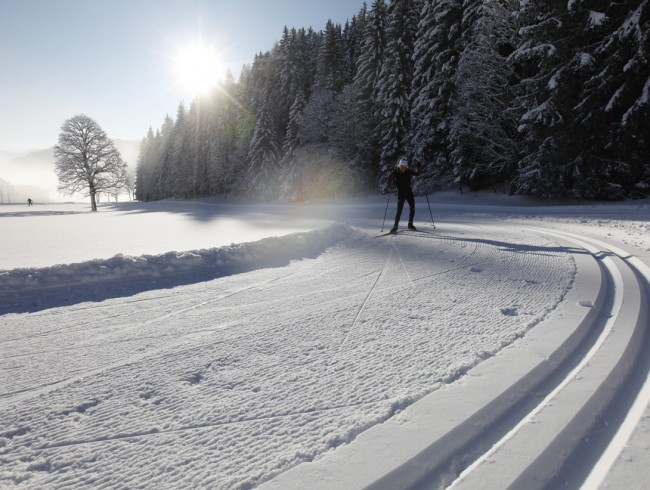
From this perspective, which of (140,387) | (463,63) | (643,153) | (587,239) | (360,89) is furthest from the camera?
(360,89)

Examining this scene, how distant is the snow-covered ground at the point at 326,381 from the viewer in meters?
1.37

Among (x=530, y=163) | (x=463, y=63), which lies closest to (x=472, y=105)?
(x=463, y=63)

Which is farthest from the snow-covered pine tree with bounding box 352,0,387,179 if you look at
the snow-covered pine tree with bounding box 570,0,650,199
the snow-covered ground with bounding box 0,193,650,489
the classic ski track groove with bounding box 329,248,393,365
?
the snow-covered ground with bounding box 0,193,650,489

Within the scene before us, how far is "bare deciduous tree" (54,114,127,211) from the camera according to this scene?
3812 centimetres

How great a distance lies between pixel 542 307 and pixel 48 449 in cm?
349

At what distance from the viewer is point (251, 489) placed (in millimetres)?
1275

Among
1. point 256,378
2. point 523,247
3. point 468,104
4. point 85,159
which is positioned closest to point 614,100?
point 468,104

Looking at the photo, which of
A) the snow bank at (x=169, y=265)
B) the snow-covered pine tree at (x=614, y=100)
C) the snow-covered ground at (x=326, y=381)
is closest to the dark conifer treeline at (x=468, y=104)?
the snow-covered pine tree at (x=614, y=100)

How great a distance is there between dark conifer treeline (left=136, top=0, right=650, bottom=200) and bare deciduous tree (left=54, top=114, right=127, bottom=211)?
1492cm

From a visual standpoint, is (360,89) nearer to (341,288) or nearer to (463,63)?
(463,63)

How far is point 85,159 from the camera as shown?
1535 inches

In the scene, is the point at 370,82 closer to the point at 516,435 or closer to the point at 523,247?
the point at 523,247

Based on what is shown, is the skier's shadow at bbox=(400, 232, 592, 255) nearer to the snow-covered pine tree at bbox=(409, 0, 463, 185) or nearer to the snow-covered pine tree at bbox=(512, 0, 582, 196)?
the snow-covered pine tree at bbox=(512, 0, 582, 196)

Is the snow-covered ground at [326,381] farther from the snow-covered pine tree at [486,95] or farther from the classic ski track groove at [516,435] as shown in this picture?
the snow-covered pine tree at [486,95]
